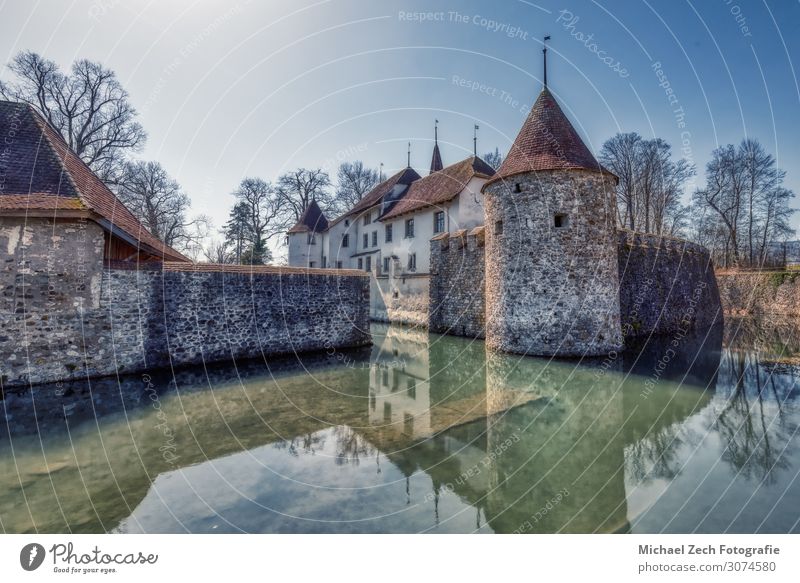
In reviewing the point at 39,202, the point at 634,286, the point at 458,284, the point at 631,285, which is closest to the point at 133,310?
the point at 39,202

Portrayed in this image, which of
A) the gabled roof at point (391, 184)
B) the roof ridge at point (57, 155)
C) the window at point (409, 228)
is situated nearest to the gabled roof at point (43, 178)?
the roof ridge at point (57, 155)

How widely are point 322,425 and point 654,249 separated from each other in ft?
57.9

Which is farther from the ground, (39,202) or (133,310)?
(39,202)

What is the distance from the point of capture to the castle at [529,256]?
1082 cm

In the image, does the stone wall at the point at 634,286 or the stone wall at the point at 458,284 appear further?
the stone wall at the point at 634,286

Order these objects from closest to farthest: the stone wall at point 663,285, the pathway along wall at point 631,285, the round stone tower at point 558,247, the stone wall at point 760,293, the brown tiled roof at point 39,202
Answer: the brown tiled roof at point 39,202
the round stone tower at point 558,247
the pathway along wall at point 631,285
the stone wall at point 663,285
the stone wall at point 760,293

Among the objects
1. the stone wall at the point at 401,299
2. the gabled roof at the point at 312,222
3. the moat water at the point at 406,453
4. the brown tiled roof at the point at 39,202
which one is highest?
the gabled roof at the point at 312,222

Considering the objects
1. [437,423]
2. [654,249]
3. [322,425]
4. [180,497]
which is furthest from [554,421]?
[654,249]

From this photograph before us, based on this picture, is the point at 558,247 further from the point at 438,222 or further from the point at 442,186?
the point at 442,186

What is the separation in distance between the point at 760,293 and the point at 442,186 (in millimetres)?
21935

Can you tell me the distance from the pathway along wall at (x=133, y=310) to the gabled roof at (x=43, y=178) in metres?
0.42

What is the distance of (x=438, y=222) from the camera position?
1831 cm
